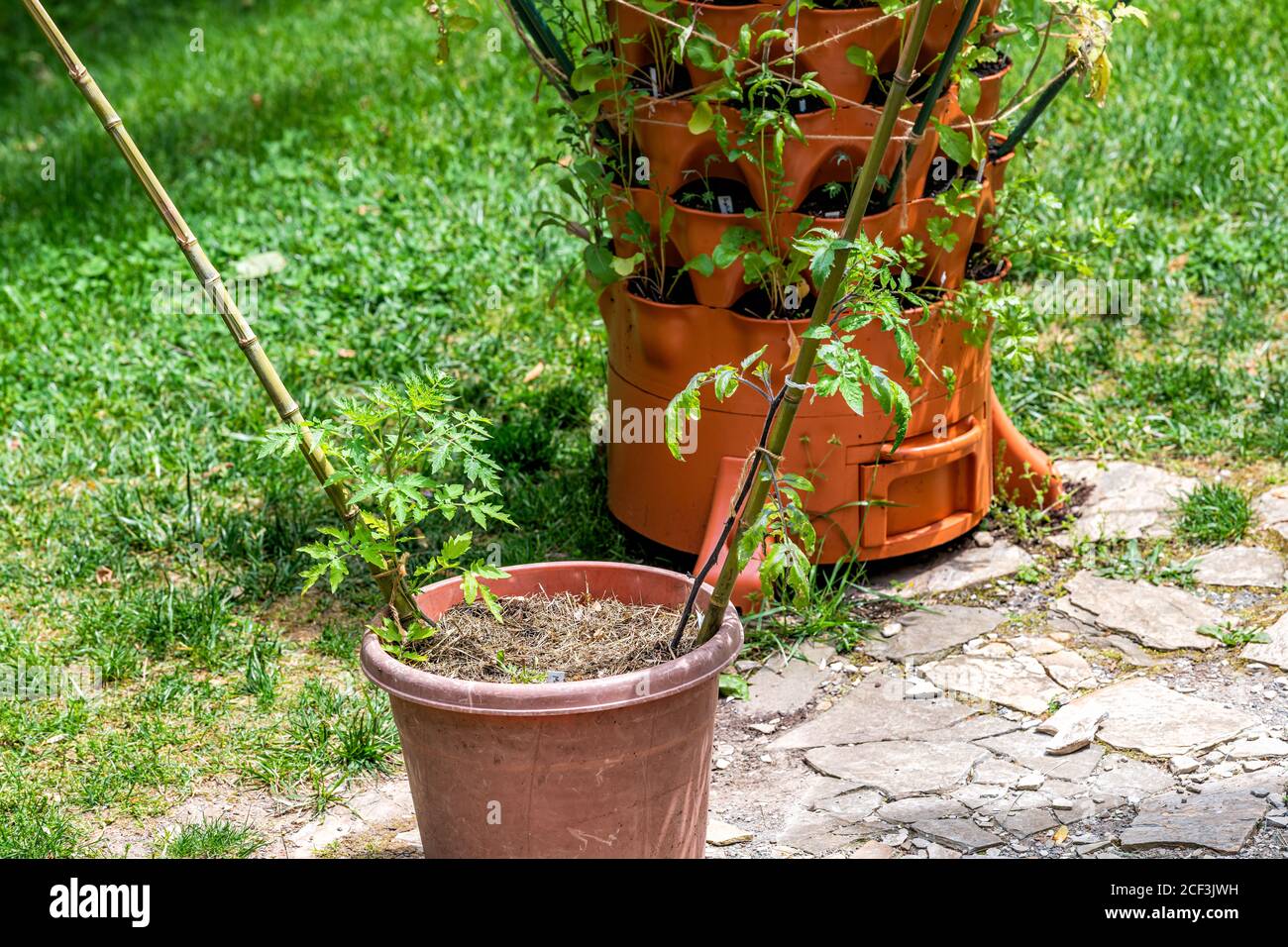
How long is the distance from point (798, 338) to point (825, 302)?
967 millimetres

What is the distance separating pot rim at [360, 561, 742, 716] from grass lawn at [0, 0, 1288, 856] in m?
0.74

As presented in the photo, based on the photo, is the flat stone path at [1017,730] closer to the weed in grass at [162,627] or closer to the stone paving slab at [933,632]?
the stone paving slab at [933,632]

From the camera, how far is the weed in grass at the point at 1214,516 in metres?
3.76

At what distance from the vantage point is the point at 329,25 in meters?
7.92

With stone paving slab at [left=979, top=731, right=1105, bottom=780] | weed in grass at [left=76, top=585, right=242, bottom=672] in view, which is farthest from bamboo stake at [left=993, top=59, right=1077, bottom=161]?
weed in grass at [left=76, top=585, right=242, bottom=672]

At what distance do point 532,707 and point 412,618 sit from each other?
18.2 inches

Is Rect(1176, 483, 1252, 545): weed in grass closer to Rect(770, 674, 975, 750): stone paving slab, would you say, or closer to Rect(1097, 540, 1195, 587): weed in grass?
Rect(1097, 540, 1195, 587): weed in grass

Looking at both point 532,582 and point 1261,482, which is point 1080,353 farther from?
point 532,582

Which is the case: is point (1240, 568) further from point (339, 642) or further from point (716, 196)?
point (339, 642)

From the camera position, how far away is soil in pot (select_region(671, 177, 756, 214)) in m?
3.39

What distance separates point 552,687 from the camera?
7.50ft

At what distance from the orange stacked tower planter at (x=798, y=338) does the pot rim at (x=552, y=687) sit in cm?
85

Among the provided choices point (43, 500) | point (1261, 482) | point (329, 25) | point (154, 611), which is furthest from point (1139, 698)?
point (329, 25)
